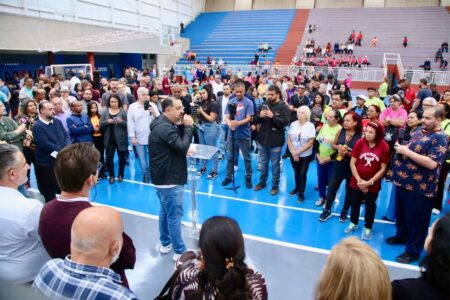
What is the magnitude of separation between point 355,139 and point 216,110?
8.89 feet

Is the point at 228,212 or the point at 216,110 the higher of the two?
the point at 216,110

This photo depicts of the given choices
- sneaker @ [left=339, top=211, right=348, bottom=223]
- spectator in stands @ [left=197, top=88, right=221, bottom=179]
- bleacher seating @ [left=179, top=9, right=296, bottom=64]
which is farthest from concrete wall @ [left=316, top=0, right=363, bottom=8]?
sneaker @ [left=339, top=211, right=348, bottom=223]

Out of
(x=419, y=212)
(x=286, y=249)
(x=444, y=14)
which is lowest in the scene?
(x=286, y=249)

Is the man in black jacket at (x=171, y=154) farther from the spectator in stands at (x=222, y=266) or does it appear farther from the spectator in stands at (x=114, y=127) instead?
the spectator in stands at (x=114, y=127)

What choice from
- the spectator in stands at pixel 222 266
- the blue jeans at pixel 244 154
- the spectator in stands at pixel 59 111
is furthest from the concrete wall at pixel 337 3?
the spectator in stands at pixel 222 266

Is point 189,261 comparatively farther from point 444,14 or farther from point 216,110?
point 444,14

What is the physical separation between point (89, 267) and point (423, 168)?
11.1 ft

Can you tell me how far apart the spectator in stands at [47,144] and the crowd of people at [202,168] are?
1cm

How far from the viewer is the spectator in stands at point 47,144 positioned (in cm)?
410

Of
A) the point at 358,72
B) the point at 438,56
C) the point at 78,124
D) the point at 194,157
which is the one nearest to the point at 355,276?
the point at 194,157

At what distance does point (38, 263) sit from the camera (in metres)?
2.12

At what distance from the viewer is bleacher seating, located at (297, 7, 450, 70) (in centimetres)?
2223

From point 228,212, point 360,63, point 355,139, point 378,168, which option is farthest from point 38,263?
point 360,63

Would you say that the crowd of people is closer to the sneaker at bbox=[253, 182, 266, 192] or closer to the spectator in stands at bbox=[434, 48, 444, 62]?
the sneaker at bbox=[253, 182, 266, 192]
